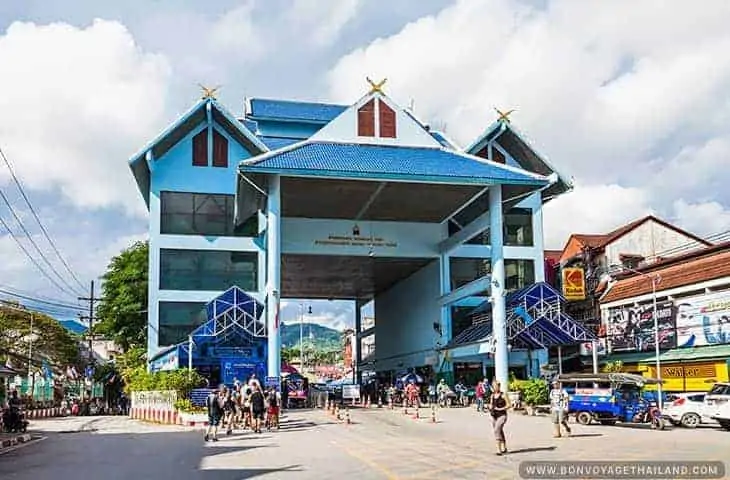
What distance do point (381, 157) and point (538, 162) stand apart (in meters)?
14.3

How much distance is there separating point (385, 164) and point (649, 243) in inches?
870

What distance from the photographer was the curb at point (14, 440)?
2455 centimetres

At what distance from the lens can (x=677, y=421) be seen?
2872 centimetres

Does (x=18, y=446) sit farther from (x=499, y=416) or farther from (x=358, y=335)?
(x=358, y=335)

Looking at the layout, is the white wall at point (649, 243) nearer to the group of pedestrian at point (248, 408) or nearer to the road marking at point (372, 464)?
the group of pedestrian at point (248, 408)

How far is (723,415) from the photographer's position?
26531mm

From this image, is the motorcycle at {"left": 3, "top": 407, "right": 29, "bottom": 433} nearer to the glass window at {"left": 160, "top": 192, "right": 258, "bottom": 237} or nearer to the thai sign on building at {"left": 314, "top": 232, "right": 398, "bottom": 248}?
the glass window at {"left": 160, "top": 192, "right": 258, "bottom": 237}

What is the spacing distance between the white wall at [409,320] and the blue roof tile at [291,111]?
11.9m

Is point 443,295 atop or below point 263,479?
atop

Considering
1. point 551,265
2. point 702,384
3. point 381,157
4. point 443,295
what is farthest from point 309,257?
point 702,384

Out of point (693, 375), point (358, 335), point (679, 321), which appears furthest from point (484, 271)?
point (358, 335)

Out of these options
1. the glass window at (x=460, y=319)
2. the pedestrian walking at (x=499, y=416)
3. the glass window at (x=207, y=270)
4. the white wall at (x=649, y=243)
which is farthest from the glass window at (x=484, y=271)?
the pedestrian walking at (x=499, y=416)

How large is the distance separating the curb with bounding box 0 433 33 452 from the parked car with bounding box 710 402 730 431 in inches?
847

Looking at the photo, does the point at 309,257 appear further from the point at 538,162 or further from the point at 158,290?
the point at 538,162
